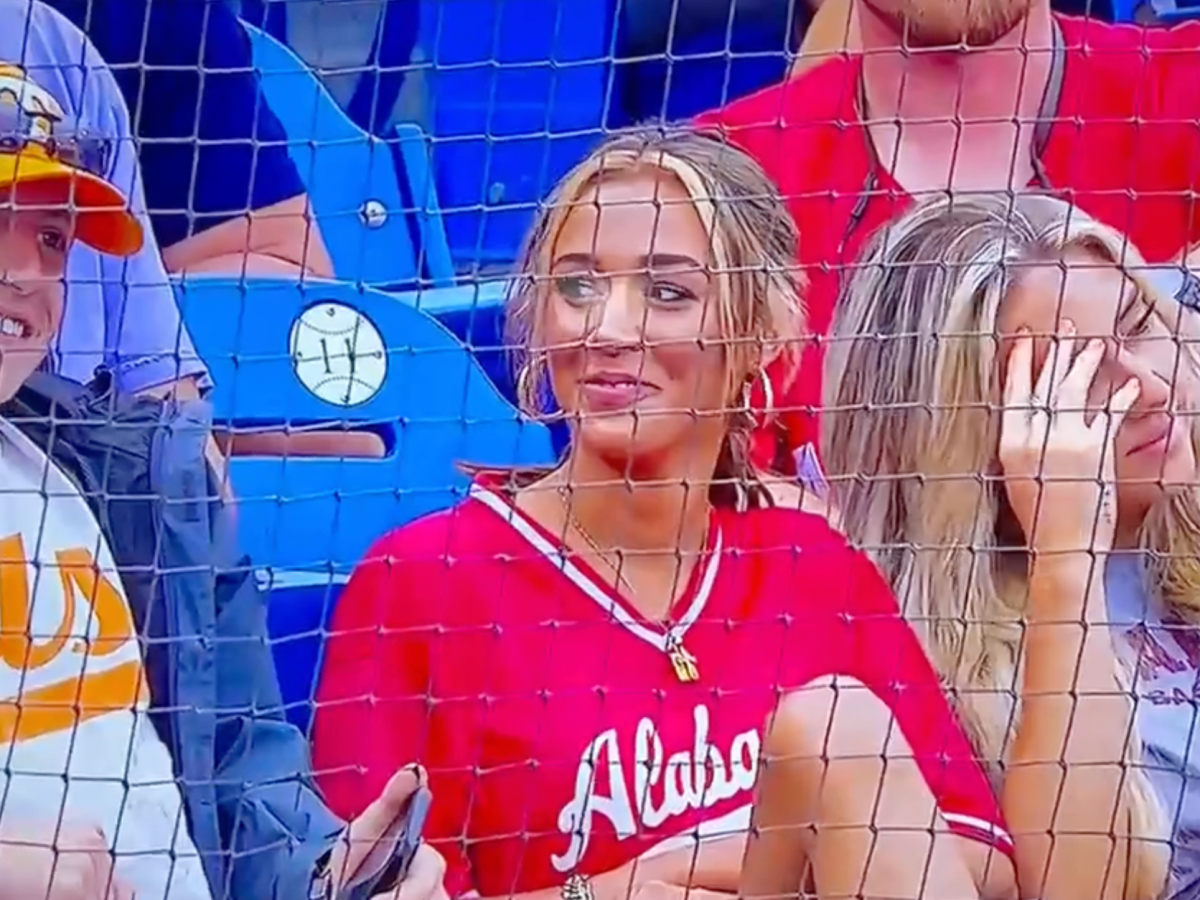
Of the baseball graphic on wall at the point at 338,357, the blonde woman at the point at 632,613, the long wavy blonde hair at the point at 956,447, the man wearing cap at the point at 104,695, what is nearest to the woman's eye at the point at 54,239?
the man wearing cap at the point at 104,695

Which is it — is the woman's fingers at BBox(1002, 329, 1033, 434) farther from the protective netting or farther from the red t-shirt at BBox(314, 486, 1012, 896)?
the red t-shirt at BBox(314, 486, 1012, 896)

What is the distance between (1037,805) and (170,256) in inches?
28.5

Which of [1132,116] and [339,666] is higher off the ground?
[1132,116]

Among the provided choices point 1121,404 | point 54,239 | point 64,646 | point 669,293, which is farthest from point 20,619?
point 1121,404

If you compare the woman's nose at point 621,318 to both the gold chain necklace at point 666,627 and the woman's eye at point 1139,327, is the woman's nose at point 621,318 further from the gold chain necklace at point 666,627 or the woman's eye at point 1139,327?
the woman's eye at point 1139,327

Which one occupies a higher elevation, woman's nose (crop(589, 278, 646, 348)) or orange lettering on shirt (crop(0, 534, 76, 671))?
woman's nose (crop(589, 278, 646, 348))

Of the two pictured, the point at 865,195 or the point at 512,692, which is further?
the point at 865,195

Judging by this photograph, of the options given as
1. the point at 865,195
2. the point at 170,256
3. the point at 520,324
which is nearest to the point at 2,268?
the point at 170,256

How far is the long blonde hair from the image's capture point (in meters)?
1.43

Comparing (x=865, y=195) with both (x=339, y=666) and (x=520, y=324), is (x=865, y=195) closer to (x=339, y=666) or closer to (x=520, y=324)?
(x=520, y=324)

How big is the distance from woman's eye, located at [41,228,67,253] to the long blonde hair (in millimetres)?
318

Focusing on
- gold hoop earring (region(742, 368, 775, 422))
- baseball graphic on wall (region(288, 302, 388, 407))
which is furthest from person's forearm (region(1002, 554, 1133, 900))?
baseball graphic on wall (region(288, 302, 388, 407))

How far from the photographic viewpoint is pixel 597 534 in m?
1.42

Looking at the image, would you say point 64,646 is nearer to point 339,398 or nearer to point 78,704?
point 78,704
